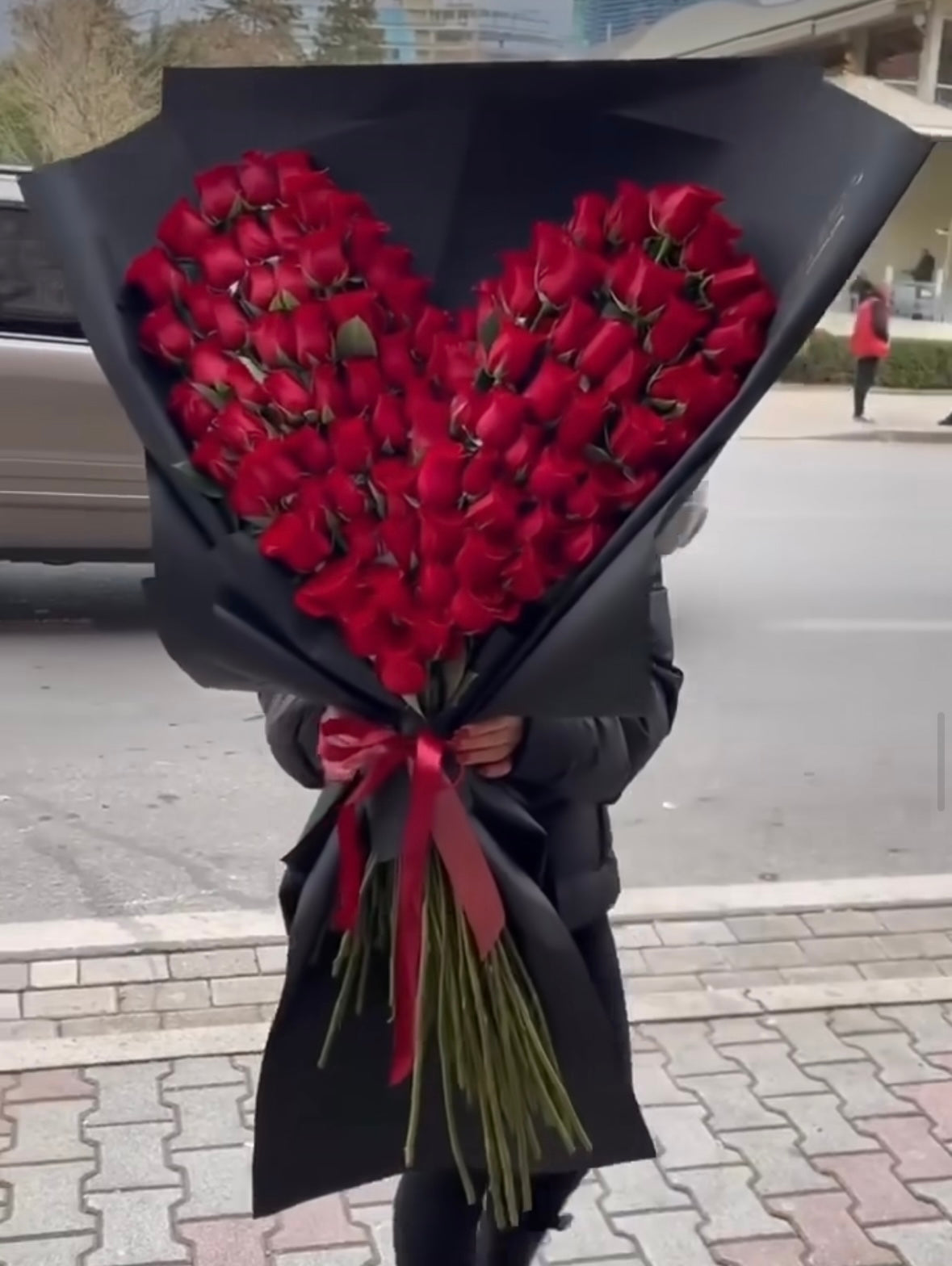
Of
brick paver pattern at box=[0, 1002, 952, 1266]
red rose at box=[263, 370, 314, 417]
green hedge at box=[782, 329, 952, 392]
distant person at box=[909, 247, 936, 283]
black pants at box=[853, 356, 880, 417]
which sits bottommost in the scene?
green hedge at box=[782, 329, 952, 392]

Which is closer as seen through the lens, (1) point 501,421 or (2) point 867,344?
(1) point 501,421

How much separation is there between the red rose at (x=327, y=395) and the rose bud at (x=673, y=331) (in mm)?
295

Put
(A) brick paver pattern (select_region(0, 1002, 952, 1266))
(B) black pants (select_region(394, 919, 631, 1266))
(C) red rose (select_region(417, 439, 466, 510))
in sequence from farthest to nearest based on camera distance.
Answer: (A) brick paver pattern (select_region(0, 1002, 952, 1266)), (B) black pants (select_region(394, 919, 631, 1266)), (C) red rose (select_region(417, 439, 466, 510))

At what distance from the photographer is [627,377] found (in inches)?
56.2

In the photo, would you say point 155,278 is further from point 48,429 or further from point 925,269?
point 925,269

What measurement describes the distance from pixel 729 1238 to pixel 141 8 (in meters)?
8.88

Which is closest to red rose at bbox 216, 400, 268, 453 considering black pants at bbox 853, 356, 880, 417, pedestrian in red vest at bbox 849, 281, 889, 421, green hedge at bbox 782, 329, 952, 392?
pedestrian in red vest at bbox 849, 281, 889, 421

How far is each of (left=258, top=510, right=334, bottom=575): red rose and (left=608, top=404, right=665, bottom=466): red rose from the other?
29 cm

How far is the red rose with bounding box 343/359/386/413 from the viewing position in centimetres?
148

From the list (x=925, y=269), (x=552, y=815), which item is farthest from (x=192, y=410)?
(x=925, y=269)

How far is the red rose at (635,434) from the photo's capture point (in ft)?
4.68

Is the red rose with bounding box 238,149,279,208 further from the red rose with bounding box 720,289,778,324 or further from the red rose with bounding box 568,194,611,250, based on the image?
the red rose with bounding box 720,289,778,324

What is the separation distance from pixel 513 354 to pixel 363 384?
0.49 feet

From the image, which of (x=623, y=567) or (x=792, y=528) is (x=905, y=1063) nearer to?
(x=623, y=567)
